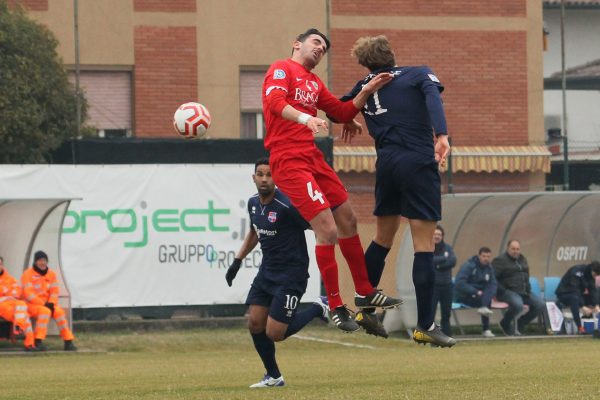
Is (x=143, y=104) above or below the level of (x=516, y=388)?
above

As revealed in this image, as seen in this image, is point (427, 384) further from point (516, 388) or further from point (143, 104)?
point (143, 104)

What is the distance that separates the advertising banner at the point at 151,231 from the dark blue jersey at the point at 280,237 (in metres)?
11.2

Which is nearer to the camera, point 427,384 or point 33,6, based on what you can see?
point 427,384

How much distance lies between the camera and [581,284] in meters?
26.8

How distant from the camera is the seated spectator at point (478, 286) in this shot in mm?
25969

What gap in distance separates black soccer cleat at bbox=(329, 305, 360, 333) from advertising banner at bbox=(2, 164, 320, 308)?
1364 cm

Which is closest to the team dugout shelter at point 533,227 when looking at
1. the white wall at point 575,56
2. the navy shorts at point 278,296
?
the navy shorts at point 278,296

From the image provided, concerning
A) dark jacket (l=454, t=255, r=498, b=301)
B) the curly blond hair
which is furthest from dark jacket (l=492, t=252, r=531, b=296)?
the curly blond hair

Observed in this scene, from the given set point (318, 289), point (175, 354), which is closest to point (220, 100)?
point (318, 289)

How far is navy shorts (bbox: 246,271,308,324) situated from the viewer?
1436 centimetres

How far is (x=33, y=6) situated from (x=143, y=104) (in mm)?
3094

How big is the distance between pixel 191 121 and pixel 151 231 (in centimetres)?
973

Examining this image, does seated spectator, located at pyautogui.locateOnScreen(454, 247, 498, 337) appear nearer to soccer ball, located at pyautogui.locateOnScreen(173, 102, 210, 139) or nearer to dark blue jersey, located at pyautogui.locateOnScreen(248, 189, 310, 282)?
soccer ball, located at pyautogui.locateOnScreen(173, 102, 210, 139)

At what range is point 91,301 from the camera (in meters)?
25.5
